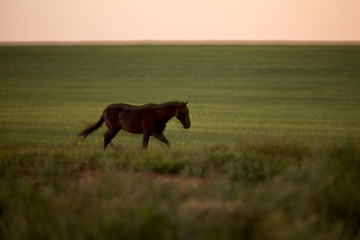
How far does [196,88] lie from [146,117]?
25.4 m

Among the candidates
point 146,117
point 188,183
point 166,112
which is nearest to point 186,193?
point 188,183

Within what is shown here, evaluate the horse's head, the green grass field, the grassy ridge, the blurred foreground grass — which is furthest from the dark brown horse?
the grassy ridge

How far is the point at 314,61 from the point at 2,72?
24.8 m

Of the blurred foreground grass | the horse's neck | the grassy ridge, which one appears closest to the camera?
the blurred foreground grass

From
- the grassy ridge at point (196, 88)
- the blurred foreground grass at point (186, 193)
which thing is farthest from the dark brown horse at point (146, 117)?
the grassy ridge at point (196, 88)

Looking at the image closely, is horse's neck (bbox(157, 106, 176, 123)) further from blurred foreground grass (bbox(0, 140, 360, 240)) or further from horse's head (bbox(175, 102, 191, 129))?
blurred foreground grass (bbox(0, 140, 360, 240))

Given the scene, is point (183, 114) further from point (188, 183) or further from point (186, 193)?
point (186, 193)

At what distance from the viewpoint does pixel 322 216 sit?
7953mm

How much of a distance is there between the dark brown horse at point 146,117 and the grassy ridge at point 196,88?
277 cm

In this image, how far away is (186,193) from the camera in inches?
337

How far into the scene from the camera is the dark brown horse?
13.6 meters

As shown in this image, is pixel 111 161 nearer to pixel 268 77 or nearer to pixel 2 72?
pixel 268 77

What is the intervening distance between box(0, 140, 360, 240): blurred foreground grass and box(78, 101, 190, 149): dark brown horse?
1806 millimetres

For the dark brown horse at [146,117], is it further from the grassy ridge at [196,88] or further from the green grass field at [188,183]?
the grassy ridge at [196,88]
